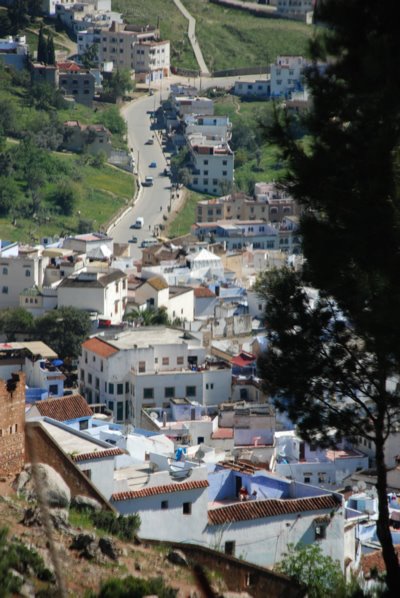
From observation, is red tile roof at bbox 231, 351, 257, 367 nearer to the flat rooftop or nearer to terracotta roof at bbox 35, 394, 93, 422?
the flat rooftop

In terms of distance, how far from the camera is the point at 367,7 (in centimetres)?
1091

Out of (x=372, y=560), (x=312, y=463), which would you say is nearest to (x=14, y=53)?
(x=312, y=463)

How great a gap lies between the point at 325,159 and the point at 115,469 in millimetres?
9196

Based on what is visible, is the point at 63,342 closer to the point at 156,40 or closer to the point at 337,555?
the point at 337,555

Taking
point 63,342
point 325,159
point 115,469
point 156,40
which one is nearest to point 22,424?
point 115,469

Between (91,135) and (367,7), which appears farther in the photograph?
(91,135)

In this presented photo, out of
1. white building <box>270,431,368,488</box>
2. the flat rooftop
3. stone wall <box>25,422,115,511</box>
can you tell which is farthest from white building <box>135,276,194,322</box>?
stone wall <box>25,422,115,511</box>

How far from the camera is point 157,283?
40844 mm

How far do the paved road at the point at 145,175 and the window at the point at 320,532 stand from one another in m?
32.3

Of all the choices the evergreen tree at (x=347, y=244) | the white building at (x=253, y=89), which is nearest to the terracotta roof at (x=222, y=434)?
the evergreen tree at (x=347, y=244)

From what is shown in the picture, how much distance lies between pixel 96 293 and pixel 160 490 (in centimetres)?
2074

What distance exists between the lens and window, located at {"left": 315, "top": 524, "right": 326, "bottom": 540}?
60.8 feet

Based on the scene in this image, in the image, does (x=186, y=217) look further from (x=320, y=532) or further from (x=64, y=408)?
(x=320, y=532)

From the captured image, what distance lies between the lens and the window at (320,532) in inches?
730
